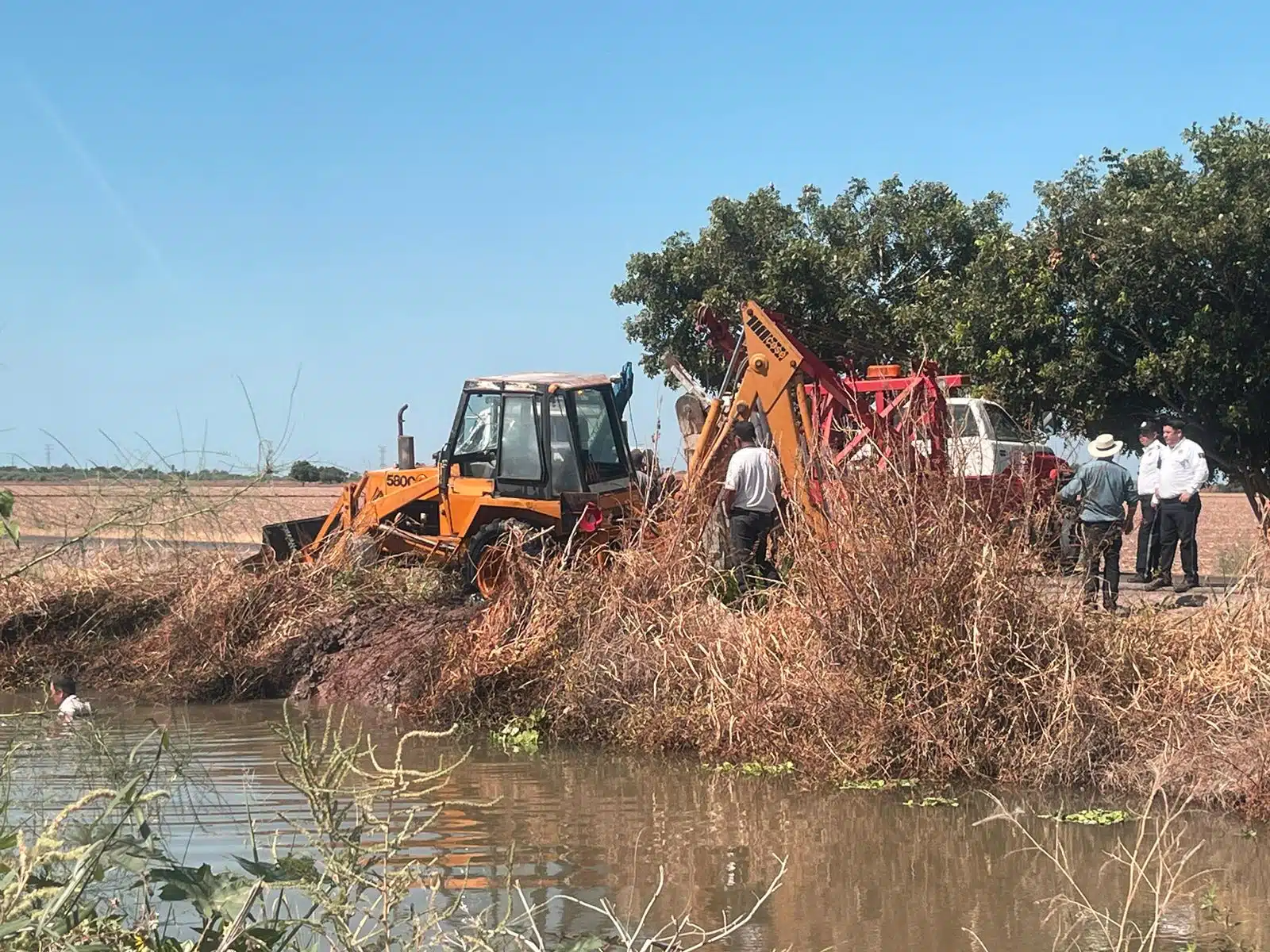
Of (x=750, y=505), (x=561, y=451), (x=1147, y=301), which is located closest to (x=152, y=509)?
(x=750, y=505)

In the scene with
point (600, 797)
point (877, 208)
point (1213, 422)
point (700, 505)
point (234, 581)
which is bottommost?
point (600, 797)

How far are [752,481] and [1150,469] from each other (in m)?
5.52

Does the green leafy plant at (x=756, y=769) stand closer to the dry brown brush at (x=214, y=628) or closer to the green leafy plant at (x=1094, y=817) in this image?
the green leafy plant at (x=1094, y=817)

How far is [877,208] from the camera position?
25938 mm

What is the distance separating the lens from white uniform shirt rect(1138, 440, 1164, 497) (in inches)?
573

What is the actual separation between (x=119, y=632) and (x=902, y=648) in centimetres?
908

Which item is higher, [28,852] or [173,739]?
[28,852]

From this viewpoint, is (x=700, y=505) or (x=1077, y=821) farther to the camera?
(x=700, y=505)

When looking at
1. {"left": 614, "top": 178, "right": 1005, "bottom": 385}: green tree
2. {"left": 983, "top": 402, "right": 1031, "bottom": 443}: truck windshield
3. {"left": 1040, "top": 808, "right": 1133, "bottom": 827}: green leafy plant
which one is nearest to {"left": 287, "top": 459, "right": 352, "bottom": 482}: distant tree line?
{"left": 1040, "top": 808, "right": 1133, "bottom": 827}: green leafy plant

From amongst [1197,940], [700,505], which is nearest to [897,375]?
[700,505]

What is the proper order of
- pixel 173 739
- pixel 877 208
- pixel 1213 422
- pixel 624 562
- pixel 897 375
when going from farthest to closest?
1. pixel 877 208
2. pixel 1213 422
3. pixel 897 375
4. pixel 624 562
5. pixel 173 739

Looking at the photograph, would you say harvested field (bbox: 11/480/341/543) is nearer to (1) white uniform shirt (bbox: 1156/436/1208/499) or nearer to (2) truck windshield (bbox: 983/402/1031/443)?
(1) white uniform shirt (bbox: 1156/436/1208/499)

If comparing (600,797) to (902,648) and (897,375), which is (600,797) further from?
(897,375)

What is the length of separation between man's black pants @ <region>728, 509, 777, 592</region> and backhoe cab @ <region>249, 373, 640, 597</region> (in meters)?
2.02
